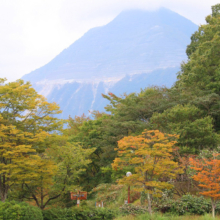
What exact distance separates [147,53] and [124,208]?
16118 centimetres

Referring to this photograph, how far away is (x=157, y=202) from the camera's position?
14570mm

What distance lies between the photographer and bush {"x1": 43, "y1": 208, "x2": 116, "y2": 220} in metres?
14.2

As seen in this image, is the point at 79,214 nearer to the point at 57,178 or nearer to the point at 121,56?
the point at 57,178

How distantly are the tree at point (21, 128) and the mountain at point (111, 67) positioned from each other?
106843 mm

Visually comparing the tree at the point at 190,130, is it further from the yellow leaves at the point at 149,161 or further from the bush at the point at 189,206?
the yellow leaves at the point at 149,161

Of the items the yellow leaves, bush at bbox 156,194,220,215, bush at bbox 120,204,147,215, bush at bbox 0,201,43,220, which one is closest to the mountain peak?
bush at bbox 120,204,147,215

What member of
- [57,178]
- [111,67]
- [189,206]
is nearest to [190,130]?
[189,206]

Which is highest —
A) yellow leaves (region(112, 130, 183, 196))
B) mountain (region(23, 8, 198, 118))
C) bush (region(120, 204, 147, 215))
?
mountain (region(23, 8, 198, 118))

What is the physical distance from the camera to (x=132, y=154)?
500 inches

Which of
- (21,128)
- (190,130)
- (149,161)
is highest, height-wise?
(21,128)

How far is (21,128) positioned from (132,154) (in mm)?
7034

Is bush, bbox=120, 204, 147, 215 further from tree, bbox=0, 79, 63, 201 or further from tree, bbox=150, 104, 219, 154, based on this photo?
tree, bbox=0, 79, 63, 201

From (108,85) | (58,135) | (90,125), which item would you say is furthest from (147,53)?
(58,135)

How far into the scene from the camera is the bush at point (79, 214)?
1417cm
